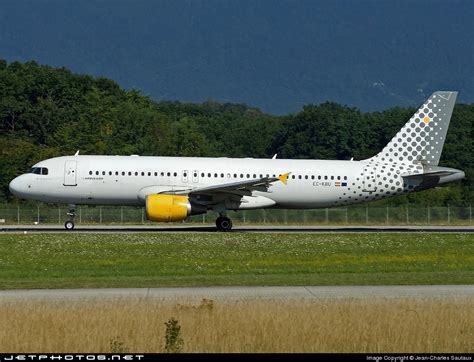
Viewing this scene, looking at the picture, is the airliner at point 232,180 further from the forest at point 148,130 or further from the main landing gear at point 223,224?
the forest at point 148,130

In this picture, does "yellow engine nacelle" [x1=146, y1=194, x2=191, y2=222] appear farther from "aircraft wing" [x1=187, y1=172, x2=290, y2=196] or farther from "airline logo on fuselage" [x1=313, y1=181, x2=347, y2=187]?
"airline logo on fuselage" [x1=313, y1=181, x2=347, y2=187]

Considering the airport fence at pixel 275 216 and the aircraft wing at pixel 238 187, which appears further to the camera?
the airport fence at pixel 275 216

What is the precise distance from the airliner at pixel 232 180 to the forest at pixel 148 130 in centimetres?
2219

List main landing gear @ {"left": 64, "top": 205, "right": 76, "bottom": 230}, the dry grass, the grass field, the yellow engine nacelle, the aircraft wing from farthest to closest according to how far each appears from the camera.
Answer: main landing gear @ {"left": 64, "top": 205, "right": 76, "bottom": 230}, the aircraft wing, the yellow engine nacelle, the grass field, the dry grass

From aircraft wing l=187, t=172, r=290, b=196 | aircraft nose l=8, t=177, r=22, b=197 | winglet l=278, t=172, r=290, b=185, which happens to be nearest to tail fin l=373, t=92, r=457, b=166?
winglet l=278, t=172, r=290, b=185

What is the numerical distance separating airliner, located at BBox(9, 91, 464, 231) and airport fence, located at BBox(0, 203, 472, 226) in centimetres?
1099

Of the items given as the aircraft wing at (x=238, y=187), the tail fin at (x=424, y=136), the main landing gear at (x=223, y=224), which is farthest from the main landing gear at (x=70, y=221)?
the tail fin at (x=424, y=136)

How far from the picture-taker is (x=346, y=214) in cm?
6316

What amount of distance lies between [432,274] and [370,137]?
3551 inches

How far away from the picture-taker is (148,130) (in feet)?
323

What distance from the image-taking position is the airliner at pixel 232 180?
47469mm

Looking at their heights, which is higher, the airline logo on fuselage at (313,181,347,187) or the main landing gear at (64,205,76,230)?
the airline logo on fuselage at (313,181,347,187)

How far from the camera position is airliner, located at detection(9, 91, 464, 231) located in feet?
156

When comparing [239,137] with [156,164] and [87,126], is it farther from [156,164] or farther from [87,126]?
[156,164]
